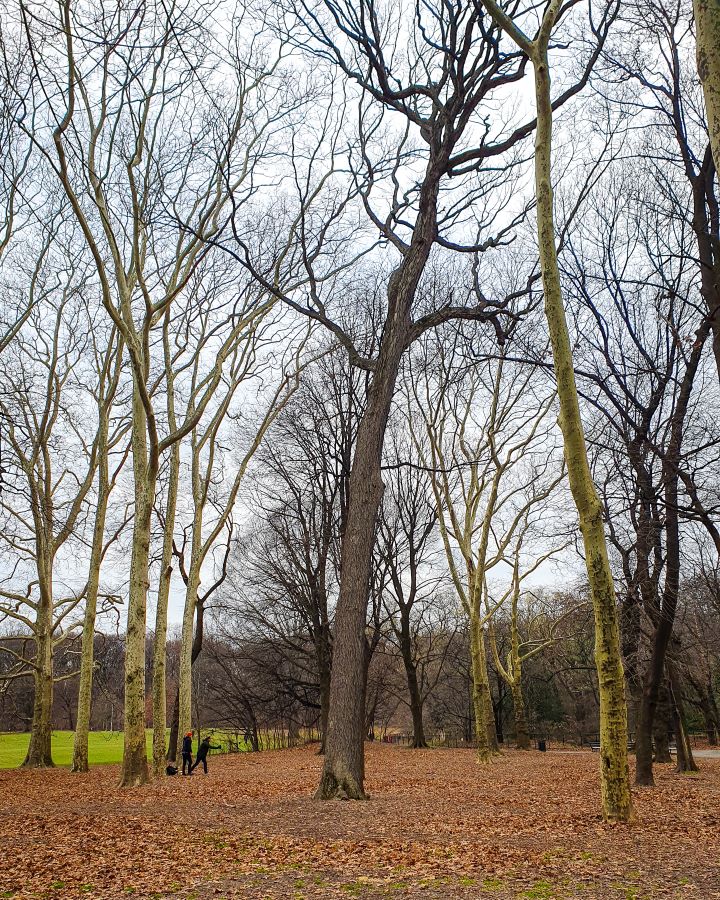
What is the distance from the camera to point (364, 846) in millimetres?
6047

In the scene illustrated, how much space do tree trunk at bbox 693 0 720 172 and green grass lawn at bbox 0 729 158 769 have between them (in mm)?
23748

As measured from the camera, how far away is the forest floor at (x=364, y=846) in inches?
185

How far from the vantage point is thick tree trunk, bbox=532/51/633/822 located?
6.83 meters

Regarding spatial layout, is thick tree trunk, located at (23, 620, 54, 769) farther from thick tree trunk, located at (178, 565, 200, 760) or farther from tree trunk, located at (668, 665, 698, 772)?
tree trunk, located at (668, 665, 698, 772)

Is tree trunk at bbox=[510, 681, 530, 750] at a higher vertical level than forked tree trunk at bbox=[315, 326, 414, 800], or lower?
lower

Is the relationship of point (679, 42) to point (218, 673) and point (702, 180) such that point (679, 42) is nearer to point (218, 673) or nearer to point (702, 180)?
point (702, 180)

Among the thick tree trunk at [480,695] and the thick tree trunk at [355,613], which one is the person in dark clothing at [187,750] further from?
the thick tree trunk at [355,613]

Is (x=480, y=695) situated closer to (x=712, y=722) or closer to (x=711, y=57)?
(x=712, y=722)

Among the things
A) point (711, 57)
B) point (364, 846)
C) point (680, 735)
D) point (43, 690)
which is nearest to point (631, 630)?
point (680, 735)

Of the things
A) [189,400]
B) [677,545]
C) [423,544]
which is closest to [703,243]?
[677,545]

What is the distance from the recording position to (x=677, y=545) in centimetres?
1161

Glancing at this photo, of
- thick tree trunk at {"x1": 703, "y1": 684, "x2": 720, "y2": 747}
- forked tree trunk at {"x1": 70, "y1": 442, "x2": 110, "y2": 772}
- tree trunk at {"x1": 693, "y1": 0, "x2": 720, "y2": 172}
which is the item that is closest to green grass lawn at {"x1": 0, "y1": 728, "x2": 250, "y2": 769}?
forked tree trunk at {"x1": 70, "y1": 442, "x2": 110, "y2": 772}

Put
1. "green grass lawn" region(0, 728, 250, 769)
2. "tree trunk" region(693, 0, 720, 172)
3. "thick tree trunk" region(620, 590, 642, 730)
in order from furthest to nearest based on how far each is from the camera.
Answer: "green grass lawn" region(0, 728, 250, 769)
"thick tree trunk" region(620, 590, 642, 730)
"tree trunk" region(693, 0, 720, 172)

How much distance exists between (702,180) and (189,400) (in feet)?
41.6
